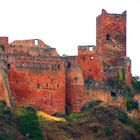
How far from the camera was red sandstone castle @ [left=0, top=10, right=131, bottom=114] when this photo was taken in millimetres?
82062

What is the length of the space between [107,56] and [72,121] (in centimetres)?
1059

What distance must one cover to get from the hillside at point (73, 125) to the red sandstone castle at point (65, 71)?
4.67 ft

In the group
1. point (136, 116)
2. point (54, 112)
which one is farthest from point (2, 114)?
point (136, 116)

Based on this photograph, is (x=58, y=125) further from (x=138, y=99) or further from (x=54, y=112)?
(x=138, y=99)

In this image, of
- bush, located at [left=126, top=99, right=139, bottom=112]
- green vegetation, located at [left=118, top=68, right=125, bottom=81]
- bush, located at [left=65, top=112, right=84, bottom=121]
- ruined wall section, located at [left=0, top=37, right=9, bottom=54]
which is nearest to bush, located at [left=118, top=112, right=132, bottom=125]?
bush, located at [left=126, top=99, right=139, bottom=112]

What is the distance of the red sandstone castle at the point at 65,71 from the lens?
269 feet

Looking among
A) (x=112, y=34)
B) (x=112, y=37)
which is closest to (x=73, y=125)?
(x=112, y=37)

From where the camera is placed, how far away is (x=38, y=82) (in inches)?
3263

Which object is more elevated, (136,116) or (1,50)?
(1,50)

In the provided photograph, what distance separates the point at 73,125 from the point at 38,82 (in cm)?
483

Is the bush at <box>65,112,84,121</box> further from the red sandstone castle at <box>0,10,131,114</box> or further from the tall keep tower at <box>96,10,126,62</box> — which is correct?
the tall keep tower at <box>96,10,126,62</box>

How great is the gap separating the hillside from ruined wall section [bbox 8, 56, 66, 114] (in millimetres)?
1368

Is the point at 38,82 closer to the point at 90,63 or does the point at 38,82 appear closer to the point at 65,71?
the point at 65,71

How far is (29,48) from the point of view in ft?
289
